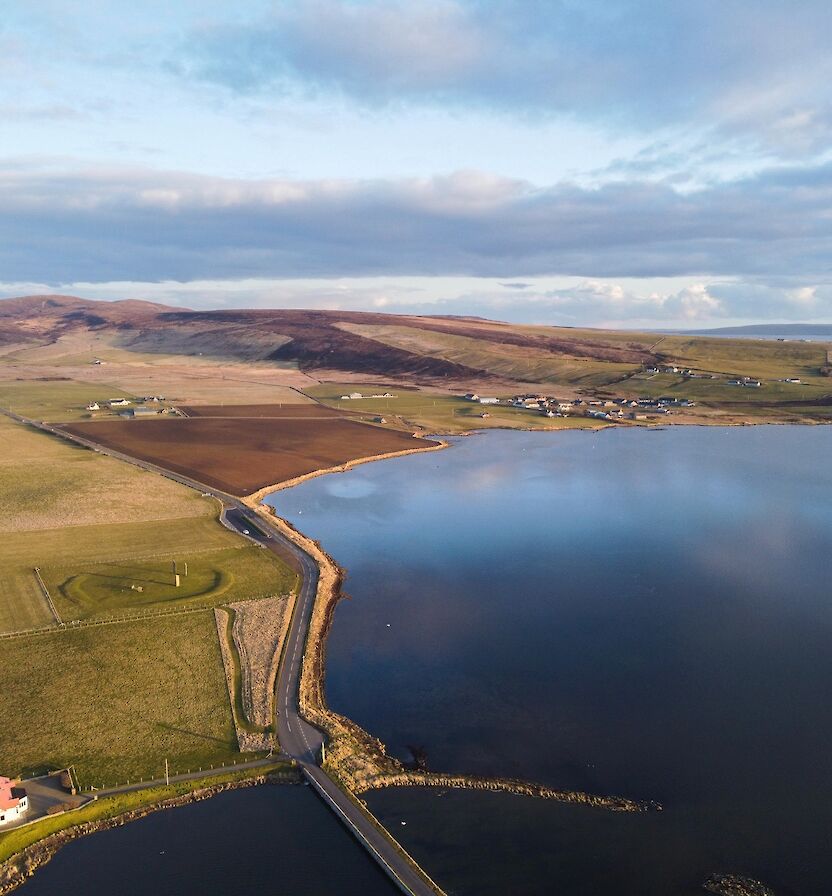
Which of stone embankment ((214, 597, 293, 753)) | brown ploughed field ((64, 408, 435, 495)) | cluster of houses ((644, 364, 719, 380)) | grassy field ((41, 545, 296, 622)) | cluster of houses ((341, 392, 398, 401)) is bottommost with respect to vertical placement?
stone embankment ((214, 597, 293, 753))

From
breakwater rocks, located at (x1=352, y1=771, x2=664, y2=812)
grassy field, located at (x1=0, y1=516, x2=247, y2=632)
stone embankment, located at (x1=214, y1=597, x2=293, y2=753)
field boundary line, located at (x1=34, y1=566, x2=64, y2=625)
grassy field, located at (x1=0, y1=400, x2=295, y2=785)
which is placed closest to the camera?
breakwater rocks, located at (x1=352, y1=771, x2=664, y2=812)

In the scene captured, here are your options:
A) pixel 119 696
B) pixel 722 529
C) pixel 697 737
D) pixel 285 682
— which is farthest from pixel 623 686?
pixel 722 529

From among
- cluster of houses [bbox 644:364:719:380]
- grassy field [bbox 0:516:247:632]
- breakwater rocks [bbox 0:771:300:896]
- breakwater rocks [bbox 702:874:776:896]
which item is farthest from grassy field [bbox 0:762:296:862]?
cluster of houses [bbox 644:364:719:380]

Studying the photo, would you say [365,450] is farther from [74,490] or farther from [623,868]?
[623,868]

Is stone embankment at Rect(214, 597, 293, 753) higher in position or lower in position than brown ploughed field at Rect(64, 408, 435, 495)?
lower

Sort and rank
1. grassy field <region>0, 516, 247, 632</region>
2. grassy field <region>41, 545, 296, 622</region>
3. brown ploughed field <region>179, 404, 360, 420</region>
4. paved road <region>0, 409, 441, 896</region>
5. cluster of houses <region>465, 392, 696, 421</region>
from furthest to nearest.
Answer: cluster of houses <region>465, 392, 696, 421</region>, brown ploughed field <region>179, 404, 360, 420</region>, grassy field <region>0, 516, 247, 632</region>, grassy field <region>41, 545, 296, 622</region>, paved road <region>0, 409, 441, 896</region>

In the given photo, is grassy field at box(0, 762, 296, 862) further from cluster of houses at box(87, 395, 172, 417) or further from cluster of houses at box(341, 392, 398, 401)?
cluster of houses at box(341, 392, 398, 401)

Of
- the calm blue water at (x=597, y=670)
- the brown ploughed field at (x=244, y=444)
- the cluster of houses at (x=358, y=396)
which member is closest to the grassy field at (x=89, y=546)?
the calm blue water at (x=597, y=670)
